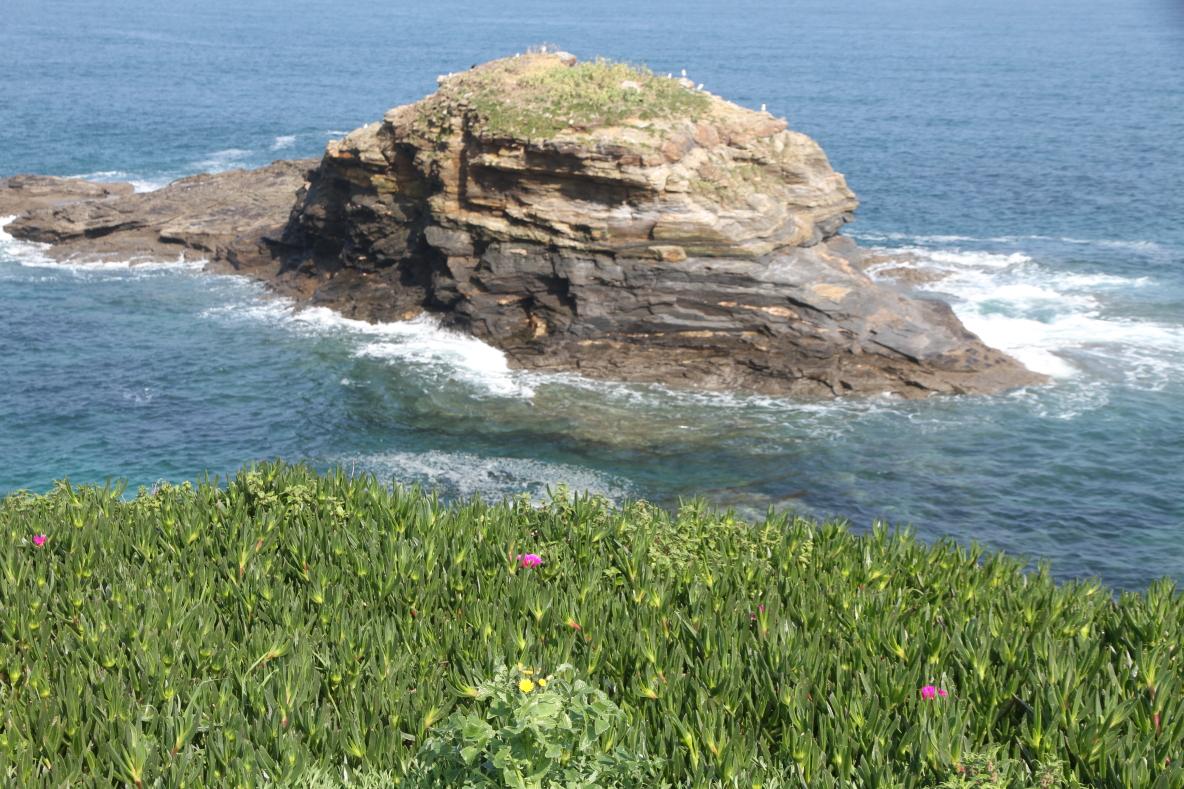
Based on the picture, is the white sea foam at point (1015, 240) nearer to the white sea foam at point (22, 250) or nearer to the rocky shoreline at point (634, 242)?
the rocky shoreline at point (634, 242)

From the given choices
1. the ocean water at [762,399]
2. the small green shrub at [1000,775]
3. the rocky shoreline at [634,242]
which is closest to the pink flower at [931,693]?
the small green shrub at [1000,775]

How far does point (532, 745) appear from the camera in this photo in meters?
10.7

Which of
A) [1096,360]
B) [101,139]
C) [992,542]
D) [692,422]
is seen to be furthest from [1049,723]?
[101,139]

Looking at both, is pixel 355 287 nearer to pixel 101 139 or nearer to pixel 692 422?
pixel 692 422

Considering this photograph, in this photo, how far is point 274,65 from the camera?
12500cm

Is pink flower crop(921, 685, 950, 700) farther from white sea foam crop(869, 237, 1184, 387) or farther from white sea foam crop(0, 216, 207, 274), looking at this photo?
white sea foam crop(0, 216, 207, 274)

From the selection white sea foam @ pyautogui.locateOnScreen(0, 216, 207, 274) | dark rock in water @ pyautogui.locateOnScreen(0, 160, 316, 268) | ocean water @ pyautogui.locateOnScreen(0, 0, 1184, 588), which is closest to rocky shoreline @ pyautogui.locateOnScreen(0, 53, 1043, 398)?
ocean water @ pyautogui.locateOnScreen(0, 0, 1184, 588)

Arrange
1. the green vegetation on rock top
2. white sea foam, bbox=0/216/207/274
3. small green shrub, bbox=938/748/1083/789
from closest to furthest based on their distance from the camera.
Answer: small green shrub, bbox=938/748/1083/789 < the green vegetation on rock top < white sea foam, bbox=0/216/207/274

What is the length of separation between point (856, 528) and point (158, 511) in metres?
17.0

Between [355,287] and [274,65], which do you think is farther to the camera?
[274,65]

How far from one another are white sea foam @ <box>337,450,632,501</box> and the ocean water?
4.0 inches

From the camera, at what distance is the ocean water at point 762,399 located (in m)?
32.0

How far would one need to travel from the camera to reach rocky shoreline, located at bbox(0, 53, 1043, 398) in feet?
126

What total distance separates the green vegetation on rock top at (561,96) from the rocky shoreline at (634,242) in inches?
3.1
